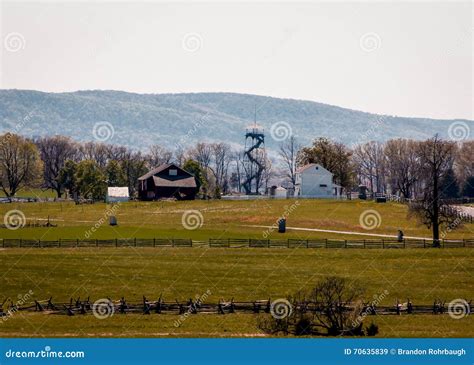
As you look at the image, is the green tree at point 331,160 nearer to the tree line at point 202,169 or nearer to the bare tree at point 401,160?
the tree line at point 202,169

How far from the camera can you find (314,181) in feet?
413

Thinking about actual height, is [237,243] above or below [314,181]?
below

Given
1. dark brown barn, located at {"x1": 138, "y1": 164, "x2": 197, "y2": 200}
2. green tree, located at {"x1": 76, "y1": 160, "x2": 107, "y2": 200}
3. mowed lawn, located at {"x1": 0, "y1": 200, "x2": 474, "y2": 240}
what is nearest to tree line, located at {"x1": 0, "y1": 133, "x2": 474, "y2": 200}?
green tree, located at {"x1": 76, "y1": 160, "x2": 107, "y2": 200}

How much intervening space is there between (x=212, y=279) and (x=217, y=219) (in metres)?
41.3

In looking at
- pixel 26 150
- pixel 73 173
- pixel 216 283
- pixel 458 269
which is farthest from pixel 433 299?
pixel 26 150

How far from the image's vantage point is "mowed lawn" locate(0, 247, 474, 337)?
45.3 meters

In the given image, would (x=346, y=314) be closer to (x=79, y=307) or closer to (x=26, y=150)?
(x=79, y=307)

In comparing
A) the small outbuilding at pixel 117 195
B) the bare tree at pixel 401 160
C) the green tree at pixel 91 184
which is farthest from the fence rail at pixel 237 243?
the bare tree at pixel 401 160

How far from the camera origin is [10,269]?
62.4 m

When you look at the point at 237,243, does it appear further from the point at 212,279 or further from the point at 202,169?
the point at 202,169

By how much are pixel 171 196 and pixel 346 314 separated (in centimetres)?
8811

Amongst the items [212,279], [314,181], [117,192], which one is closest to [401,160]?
[314,181]

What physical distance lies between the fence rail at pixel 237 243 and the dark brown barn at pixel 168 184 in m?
53.5

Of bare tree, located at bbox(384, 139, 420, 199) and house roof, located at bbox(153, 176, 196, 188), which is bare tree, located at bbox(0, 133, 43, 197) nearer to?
A: house roof, located at bbox(153, 176, 196, 188)
